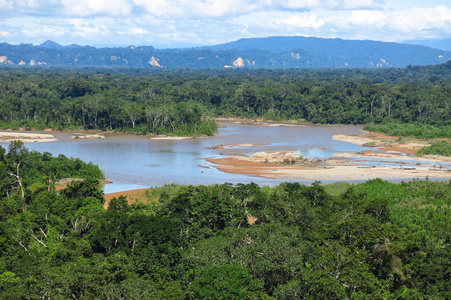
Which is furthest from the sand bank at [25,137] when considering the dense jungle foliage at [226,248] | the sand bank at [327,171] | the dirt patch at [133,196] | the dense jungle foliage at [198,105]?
the dense jungle foliage at [226,248]

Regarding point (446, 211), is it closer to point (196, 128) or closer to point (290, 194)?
point (290, 194)

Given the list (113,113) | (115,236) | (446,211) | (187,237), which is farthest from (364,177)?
(113,113)

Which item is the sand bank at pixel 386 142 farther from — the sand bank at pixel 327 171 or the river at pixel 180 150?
the sand bank at pixel 327 171

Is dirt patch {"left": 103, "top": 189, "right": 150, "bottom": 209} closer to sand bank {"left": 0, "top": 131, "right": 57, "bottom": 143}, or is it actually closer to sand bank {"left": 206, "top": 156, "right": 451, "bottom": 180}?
sand bank {"left": 206, "top": 156, "right": 451, "bottom": 180}

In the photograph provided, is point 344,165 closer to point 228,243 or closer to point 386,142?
point 386,142

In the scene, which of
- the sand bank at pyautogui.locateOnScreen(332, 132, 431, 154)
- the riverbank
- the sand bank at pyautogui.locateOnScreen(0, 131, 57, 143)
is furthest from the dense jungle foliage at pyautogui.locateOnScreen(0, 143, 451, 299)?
the sand bank at pyautogui.locateOnScreen(0, 131, 57, 143)

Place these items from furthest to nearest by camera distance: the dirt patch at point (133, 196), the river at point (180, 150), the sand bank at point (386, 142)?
the sand bank at point (386, 142) < the river at point (180, 150) < the dirt patch at point (133, 196)

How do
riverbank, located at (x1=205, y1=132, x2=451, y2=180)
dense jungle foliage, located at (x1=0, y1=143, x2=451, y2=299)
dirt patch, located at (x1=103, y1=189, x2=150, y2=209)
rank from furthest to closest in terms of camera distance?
riverbank, located at (x1=205, y1=132, x2=451, y2=180) → dirt patch, located at (x1=103, y1=189, x2=150, y2=209) → dense jungle foliage, located at (x1=0, y1=143, x2=451, y2=299)
